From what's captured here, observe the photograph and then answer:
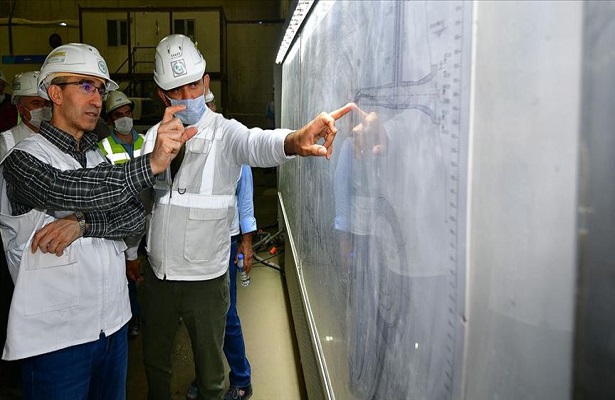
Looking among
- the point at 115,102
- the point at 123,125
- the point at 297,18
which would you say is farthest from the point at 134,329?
the point at 297,18

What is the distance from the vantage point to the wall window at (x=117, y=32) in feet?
41.9

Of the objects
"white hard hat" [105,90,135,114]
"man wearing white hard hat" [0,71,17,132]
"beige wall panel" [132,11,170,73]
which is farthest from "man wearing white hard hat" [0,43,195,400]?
"beige wall panel" [132,11,170,73]

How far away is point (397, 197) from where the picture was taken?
0.99 m

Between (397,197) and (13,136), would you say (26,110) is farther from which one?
(397,197)

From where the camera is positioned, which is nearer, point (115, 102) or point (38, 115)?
point (38, 115)

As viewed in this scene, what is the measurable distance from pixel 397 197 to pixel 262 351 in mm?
3243

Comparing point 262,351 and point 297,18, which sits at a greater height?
point 297,18

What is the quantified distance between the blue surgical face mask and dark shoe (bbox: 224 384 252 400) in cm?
183

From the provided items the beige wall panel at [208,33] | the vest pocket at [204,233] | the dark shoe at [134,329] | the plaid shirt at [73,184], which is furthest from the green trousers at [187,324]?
the beige wall panel at [208,33]

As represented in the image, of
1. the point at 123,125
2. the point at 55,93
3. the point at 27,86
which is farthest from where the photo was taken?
the point at 123,125

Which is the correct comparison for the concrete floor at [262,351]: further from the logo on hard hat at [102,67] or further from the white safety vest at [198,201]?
the logo on hard hat at [102,67]

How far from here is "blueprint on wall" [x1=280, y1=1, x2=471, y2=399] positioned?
71 cm

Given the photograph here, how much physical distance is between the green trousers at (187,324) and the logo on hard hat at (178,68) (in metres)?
1.00

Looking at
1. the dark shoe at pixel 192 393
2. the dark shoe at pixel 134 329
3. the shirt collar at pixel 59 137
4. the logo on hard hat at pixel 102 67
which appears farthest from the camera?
the dark shoe at pixel 134 329
